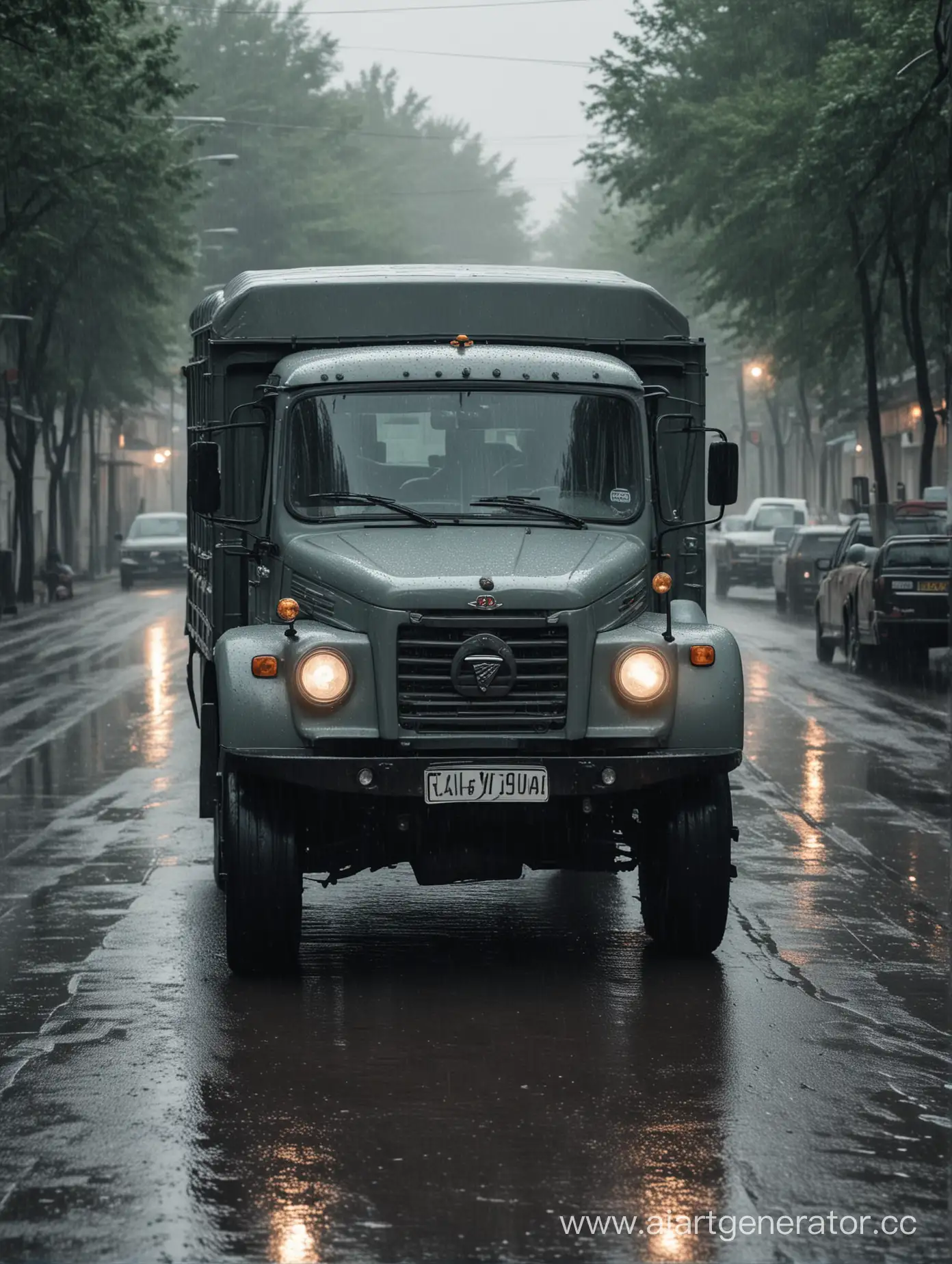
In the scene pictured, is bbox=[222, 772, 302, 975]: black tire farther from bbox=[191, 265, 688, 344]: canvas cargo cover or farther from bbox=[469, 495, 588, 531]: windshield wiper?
bbox=[191, 265, 688, 344]: canvas cargo cover

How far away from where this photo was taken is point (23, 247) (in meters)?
39.9

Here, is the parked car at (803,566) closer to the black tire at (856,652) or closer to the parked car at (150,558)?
the black tire at (856,652)

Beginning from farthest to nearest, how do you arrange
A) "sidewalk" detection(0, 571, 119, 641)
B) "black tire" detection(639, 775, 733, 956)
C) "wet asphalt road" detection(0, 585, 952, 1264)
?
1. "sidewalk" detection(0, 571, 119, 641)
2. "black tire" detection(639, 775, 733, 956)
3. "wet asphalt road" detection(0, 585, 952, 1264)

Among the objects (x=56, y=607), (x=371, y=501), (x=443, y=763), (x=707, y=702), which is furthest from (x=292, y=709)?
(x=56, y=607)

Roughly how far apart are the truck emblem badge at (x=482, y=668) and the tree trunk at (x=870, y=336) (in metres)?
29.7

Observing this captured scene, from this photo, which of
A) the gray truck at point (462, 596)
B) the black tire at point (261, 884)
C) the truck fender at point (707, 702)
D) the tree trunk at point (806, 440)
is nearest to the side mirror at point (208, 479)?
the gray truck at point (462, 596)

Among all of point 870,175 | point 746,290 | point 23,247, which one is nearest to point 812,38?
point 746,290

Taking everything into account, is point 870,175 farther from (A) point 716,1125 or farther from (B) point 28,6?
(A) point 716,1125

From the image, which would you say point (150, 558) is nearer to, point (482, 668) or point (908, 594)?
point (908, 594)

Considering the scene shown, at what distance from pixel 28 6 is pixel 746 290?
60.3 feet

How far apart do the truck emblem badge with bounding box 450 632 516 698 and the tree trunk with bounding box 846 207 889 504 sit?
29.7 m

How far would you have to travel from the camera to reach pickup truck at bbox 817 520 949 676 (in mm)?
27328

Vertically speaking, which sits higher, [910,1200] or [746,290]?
[746,290]

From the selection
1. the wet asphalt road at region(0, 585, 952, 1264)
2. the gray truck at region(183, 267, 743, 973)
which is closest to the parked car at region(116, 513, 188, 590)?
the wet asphalt road at region(0, 585, 952, 1264)
